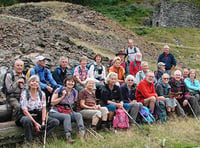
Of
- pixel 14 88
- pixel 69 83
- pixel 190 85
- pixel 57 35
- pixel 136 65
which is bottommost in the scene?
pixel 190 85

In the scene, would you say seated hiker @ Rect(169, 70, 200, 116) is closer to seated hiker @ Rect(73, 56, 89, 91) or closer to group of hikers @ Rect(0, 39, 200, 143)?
group of hikers @ Rect(0, 39, 200, 143)

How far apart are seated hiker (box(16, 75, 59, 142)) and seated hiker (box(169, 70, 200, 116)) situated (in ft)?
14.4

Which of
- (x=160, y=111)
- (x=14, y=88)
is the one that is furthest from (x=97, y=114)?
(x=160, y=111)

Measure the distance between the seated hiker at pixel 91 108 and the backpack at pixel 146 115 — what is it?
47.9 inches

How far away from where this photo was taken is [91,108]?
306 inches

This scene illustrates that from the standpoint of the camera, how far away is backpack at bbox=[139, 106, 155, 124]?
8.55 meters

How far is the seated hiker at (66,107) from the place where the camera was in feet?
23.4

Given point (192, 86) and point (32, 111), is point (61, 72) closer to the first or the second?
point (32, 111)

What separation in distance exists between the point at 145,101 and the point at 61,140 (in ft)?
9.76

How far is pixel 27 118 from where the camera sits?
6.71 m

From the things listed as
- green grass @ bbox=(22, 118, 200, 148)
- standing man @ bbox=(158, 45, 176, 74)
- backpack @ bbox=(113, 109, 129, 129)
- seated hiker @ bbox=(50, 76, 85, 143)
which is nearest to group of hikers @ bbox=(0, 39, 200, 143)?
seated hiker @ bbox=(50, 76, 85, 143)

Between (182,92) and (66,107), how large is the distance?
4170 millimetres

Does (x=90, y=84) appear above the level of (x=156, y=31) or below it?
below

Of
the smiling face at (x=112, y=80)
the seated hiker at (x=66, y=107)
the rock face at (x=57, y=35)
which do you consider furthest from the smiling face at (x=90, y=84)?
the rock face at (x=57, y=35)
